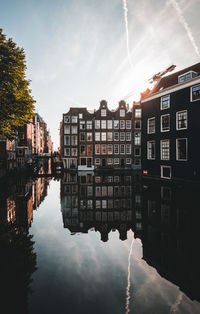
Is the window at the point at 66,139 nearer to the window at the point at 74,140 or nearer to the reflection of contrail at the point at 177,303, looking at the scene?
the window at the point at 74,140

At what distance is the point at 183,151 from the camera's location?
19.2 m

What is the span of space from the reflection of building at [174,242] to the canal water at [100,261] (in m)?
0.02

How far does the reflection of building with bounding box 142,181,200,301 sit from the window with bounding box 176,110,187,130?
12970mm

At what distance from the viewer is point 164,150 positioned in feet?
70.6

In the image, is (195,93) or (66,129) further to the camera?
(66,129)

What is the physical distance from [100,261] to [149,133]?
22.1 metres

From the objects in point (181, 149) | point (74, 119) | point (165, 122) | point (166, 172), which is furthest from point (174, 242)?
point (74, 119)

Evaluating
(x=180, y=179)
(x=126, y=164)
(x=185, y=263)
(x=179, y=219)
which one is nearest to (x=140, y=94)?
(x=126, y=164)

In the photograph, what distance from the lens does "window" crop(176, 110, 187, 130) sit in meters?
19.1

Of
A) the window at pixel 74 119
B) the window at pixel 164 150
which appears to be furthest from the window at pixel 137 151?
the window at pixel 74 119

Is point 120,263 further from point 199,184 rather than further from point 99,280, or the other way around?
point 199,184

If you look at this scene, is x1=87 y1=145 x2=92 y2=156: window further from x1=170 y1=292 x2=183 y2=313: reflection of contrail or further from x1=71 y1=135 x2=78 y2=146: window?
x1=170 y1=292 x2=183 y2=313: reflection of contrail

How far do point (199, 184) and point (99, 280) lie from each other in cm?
1723

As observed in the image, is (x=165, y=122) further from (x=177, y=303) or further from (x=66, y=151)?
(x=66, y=151)
